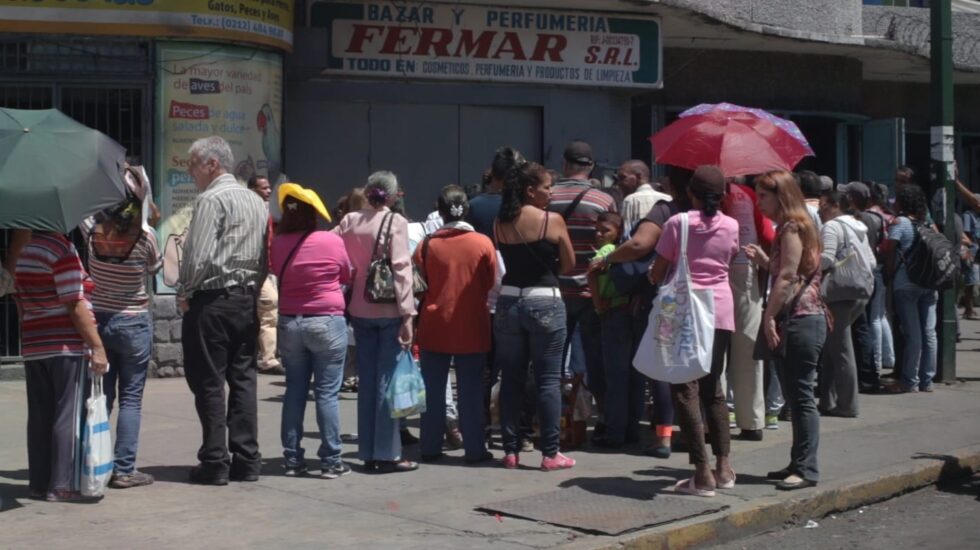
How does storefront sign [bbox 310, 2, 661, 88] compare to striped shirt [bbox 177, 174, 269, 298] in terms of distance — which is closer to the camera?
striped shirt [bbox 177, 174, 269, 298]

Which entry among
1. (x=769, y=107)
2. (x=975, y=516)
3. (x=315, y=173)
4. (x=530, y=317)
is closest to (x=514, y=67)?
(x=315, y=173)

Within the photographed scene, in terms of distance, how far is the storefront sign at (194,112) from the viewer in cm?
1238

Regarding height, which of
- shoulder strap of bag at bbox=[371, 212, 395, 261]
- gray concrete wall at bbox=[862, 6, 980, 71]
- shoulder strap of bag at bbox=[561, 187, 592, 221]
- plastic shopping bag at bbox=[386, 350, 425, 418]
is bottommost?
plastic shopping bag at bbox=[386, 350, 425, 418]

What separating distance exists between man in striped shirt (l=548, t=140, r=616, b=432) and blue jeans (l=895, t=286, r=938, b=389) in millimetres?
3878

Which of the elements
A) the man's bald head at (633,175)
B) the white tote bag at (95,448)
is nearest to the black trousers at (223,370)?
the white tote bag at (95,448)

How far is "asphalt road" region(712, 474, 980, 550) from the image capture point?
7094 millimetres

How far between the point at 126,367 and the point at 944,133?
7.94 m

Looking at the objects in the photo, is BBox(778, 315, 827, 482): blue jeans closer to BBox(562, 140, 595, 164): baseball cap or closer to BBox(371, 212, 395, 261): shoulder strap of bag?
BBox(562, 140, 595, 164): baseball cap

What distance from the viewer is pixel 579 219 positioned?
8.98 meters

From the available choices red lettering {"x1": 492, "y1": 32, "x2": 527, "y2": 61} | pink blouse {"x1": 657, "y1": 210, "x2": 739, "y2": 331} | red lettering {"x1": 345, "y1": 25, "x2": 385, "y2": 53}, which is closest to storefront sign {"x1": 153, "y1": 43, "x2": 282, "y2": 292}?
red lettering {"x1": 345, "y1": 25, "x2": 385, "y2": 53}

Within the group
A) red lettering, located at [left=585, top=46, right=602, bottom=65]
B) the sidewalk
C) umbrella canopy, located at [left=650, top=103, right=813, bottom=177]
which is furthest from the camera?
red lettering, located at [left=585, top=46, right=602, bottom=65]

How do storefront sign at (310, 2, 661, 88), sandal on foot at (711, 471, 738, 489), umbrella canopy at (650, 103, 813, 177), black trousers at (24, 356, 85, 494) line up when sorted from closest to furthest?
black trousers at (24, 356, 85, 494) < sandal on foot at (711, 471, 738, 489) < umbrella canopy at (650, 103, 813, 177) < storefront sign at (310, 2, 661, 88)

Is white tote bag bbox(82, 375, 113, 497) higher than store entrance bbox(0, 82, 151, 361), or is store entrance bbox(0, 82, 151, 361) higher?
store entrance bbox(0, 82, 151, 361)

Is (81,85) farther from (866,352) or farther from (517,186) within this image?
(866,352)
